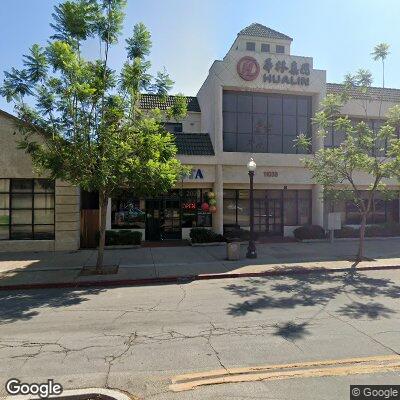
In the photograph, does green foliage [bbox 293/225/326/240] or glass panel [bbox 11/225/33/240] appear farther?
green foliage [bbox 293/225/326/240]

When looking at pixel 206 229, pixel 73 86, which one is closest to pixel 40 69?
pixel 73 86

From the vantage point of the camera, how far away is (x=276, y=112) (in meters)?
20.8

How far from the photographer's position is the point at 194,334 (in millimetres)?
6477

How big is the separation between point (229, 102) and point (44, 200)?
37.7 feet

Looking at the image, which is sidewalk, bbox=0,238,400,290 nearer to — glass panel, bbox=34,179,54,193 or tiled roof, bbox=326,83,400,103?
glass panel, bbox=34,179,54,193

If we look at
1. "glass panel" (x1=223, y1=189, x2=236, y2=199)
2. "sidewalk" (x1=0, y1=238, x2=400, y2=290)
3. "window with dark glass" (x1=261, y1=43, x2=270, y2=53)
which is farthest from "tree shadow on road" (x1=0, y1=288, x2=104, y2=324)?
"window with dark glass" (x1=261, y1=43, x2=270, y2=53)

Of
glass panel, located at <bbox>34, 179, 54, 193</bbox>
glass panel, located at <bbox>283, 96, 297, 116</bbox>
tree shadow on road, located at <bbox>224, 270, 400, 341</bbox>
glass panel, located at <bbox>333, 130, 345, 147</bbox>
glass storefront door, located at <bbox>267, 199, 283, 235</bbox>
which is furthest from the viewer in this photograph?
glass panel, located at <bbox>333, 130, 345, 147</bbox>

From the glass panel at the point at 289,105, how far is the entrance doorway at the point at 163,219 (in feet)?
28.0

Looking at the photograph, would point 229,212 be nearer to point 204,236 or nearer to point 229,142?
point 204,236

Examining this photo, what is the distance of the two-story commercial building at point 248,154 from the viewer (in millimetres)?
19547

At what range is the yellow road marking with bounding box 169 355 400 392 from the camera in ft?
15.4

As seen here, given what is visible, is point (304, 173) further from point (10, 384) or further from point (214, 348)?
point (10, 384)

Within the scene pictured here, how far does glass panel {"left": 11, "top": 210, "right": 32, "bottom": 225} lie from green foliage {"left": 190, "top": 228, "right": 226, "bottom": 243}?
8.06 m

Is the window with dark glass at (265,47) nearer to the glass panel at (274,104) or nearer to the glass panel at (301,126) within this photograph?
the glass panel at (274,104)
